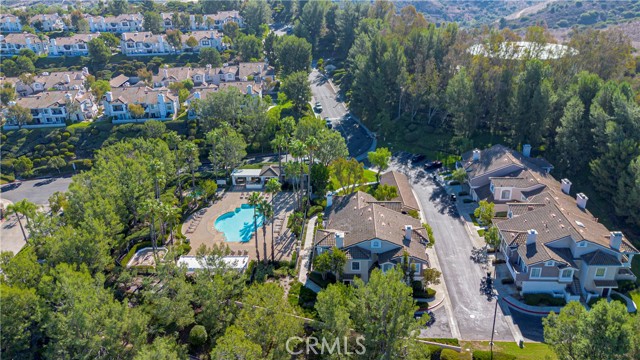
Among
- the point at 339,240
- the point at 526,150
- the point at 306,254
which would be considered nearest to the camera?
the point at 339,240

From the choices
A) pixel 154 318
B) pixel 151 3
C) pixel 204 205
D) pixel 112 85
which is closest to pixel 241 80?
pixel 112 85

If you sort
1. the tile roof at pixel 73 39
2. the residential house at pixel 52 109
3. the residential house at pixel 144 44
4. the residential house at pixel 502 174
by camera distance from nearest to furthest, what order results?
the residential house at pixel 502 174, the residential house at pixel 52 109, the residential house at pixel 144 44, the tile roof at pixel 73 39

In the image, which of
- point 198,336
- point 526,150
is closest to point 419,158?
point 526,150

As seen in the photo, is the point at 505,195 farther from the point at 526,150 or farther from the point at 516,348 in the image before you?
the point at 516,348

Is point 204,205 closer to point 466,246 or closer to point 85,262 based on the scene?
point 85,262

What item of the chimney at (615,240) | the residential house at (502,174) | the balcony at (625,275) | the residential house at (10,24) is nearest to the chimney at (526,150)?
the residential house at (502,174)

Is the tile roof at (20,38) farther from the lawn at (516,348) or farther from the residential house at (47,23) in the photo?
the lawn at (516,348)

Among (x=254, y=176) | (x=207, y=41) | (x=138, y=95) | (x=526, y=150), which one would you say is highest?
(x=207, y=41)
